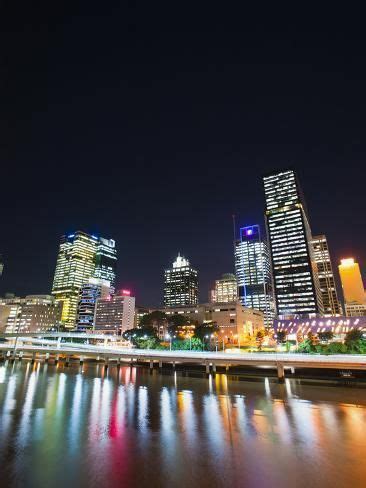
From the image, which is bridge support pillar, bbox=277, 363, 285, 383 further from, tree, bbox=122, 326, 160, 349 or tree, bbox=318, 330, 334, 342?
tree, bbox=122, 326, 160, 349

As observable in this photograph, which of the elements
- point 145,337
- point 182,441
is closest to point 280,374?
point 182,441

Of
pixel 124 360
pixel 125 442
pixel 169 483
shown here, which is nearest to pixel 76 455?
pixel 125 442

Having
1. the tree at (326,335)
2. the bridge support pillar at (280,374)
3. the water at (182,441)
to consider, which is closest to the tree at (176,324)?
the tree at (326,335)

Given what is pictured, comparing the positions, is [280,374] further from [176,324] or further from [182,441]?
[176,324]

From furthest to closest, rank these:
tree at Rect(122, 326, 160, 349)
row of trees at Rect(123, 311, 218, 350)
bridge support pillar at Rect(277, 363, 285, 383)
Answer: tree at Rect(122, 326, 160, 349) < row of trees at Rect(123, 311, 218, 350) < bridge support pillar at Rect(277, 363, 285, 383)

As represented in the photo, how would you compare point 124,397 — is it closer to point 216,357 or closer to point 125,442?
point 125,442

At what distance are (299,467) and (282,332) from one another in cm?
14223

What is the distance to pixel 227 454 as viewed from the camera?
2283 centimetres

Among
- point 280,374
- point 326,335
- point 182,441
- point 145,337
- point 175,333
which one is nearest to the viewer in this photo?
point 182,441

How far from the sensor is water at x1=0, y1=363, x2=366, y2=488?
62.0ft

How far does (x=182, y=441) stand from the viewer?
25.7 meters

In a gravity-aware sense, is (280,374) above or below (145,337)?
below

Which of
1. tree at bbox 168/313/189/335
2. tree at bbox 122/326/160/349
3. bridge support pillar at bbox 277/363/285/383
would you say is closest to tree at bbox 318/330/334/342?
tree at bbox 168/313/189/335

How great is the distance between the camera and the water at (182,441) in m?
18.9
